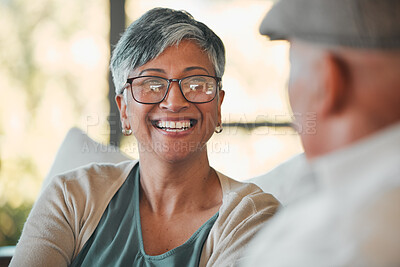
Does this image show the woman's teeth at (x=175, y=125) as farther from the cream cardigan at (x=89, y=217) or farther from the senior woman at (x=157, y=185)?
the cream cardigan at (x=89, y=217)

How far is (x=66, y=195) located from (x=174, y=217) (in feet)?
1.43

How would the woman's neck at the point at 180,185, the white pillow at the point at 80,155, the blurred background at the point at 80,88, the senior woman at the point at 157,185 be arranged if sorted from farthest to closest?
the blurred background at the point at 80,88, the white pillow at the point at 80,155, the woman's neck at the point at 180,185, the senior woman at the point at 157,185

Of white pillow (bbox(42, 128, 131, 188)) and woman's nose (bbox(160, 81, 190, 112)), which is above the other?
woman's nose (bbox(160, 81, 190, 112))

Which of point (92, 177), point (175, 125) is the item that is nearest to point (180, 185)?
point (175, 125)

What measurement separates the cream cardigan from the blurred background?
1.94 meters

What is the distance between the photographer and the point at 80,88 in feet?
13.1

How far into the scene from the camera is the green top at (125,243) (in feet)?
5.45

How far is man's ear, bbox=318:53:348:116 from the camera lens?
2.24 ft

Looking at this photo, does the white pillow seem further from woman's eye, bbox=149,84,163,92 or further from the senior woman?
woman's eye, bbox=149,84,163,92

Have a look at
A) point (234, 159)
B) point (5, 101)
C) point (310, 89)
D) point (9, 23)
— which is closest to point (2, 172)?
point (5, 101)

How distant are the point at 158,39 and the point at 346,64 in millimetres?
1171

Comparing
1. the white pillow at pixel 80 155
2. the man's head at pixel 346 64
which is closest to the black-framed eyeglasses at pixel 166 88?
the white pillow at pixel 80 155

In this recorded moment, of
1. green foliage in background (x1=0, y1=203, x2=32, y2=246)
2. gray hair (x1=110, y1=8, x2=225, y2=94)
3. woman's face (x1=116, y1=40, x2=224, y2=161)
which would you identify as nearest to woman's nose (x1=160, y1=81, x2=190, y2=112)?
woman's face (x1=116, y1=40, x2=224, y2=161)

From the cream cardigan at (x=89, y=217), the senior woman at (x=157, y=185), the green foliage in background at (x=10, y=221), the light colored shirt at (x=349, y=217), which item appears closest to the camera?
the light colored shirt at (x=349, y=217)
